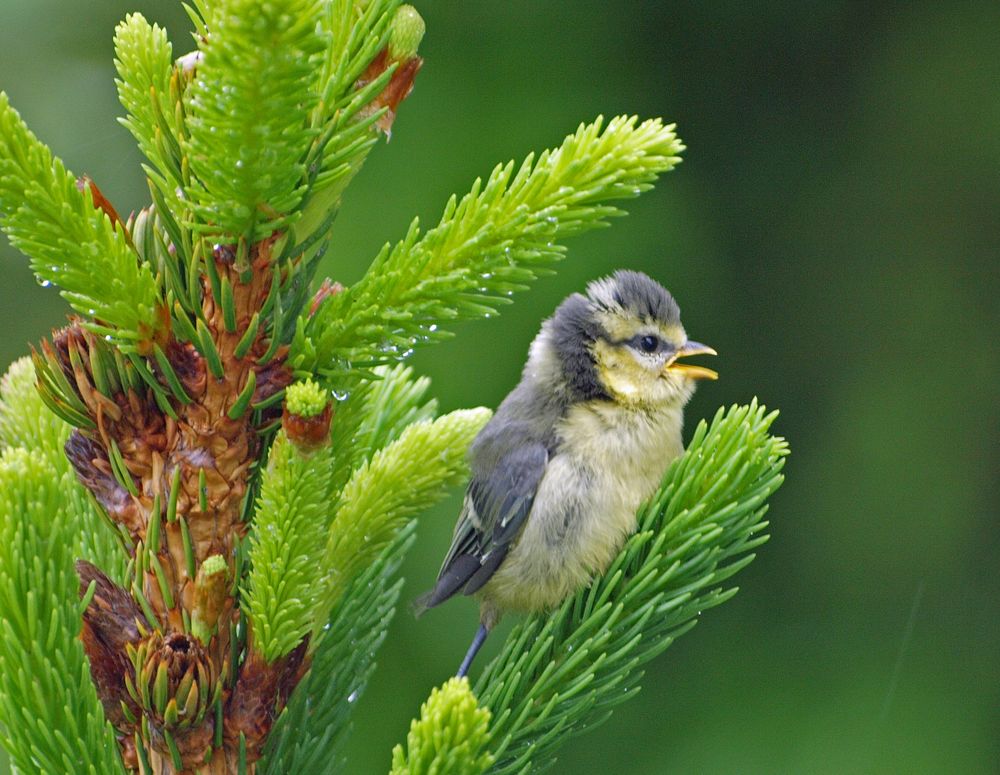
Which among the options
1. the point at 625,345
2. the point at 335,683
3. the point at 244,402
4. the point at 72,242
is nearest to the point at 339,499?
the point at 244,402

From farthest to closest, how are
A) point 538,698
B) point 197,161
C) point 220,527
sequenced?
point 538,698, point 220,527, point 197,161

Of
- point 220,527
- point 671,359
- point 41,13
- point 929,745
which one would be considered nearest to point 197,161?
point 220,527

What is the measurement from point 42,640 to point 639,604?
0.67m

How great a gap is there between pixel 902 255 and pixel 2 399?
7.71ft

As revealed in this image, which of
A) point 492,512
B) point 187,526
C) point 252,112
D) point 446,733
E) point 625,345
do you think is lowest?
point 446,733

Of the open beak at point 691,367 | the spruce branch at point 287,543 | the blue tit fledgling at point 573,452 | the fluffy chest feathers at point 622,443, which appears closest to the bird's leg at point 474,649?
the blue tit fledgling at point 573,452

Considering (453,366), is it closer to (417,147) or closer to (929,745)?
(417,147)

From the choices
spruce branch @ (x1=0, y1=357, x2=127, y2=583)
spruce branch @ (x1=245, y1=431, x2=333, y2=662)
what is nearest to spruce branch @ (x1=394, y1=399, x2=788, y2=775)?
spruce branch @ (x1=245, y1=431, x2=333, y2=662)

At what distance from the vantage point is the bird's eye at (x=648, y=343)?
224cm

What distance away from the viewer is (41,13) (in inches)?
123

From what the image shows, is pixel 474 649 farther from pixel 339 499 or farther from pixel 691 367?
pixel 339 499

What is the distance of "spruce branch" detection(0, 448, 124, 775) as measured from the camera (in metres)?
1.00

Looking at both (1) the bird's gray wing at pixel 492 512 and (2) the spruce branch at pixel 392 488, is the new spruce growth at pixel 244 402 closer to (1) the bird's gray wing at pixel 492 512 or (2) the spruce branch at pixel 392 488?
(2) the spruce branch at pixel 392 488

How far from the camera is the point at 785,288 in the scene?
3098mm
